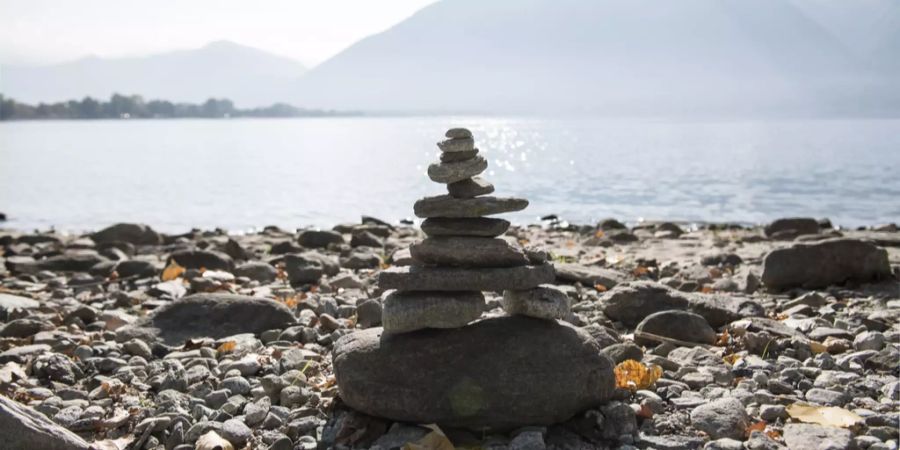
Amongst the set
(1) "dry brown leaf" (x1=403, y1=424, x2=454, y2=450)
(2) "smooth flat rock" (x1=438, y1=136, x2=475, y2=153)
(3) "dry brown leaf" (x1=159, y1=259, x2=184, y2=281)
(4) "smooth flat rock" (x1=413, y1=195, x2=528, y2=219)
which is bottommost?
(3) "dry brown leaf" (x1=159, y1=259, x2=184, y2=281)

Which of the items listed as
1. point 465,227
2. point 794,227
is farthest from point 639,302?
point 794,227

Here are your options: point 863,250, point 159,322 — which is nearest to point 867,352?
point 863,250

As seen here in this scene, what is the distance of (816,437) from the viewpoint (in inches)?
253

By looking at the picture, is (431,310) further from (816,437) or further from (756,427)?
(816,437)

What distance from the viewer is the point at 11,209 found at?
38031 millimetres

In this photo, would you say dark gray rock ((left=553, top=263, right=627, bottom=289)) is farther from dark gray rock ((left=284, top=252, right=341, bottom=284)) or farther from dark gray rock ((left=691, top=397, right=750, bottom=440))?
dark gray rock ((left=691, top=397, right=750, bottom=440))

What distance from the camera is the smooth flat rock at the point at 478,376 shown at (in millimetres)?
6672

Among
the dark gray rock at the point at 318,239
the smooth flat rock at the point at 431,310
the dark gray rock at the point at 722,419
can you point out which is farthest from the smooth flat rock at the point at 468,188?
the dark gray rock at the point at 318,239

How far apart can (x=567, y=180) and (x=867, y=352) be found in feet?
128

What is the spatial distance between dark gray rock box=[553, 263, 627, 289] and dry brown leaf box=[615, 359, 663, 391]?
4804mm

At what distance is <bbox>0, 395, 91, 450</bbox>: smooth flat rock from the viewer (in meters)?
6.02

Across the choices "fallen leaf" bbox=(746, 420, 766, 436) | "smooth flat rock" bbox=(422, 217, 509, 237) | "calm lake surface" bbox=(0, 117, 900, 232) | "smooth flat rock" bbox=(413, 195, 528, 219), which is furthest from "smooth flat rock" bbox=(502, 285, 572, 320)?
"calm lake surface" bbox=(0, 117, 900, 232)

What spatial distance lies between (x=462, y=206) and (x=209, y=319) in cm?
427

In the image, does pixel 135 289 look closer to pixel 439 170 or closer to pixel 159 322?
pixel 159 322
